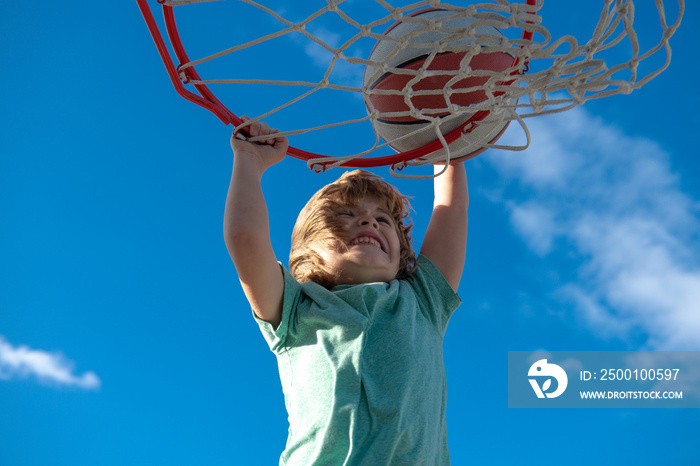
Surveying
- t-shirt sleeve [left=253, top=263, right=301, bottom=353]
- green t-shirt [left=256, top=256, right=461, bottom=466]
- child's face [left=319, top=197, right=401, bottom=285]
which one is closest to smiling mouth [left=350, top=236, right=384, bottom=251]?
child's face [left=319, top=197, right=401, bottom=285]

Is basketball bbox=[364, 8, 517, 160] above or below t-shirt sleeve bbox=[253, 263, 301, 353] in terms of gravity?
above

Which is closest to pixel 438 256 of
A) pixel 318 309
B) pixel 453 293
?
pixel 453 293

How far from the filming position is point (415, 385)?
2002 millimetres

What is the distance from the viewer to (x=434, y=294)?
2.36 metres

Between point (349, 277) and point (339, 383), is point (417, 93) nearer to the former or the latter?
point (349, 277)

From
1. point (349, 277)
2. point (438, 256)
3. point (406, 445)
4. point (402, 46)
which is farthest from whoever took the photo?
point (438, 256)

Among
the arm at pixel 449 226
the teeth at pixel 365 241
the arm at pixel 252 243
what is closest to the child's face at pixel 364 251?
the teeth at pixel 365 241

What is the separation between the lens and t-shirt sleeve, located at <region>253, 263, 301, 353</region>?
2068 mm

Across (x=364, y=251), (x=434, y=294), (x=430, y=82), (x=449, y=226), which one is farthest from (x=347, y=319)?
(x=430, y=82)

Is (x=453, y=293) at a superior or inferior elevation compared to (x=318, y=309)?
superior

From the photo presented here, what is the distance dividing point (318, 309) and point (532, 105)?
99 cm

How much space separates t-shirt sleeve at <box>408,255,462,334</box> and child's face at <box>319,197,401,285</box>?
94mm

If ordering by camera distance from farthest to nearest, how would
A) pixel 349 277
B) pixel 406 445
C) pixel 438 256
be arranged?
pixel 438 256 < pixel 349 277 < pixel 406 445

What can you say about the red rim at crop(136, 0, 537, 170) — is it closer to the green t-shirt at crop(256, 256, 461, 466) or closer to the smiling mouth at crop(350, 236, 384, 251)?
the smiling mouth at crop(350, 236, 384, 251)
